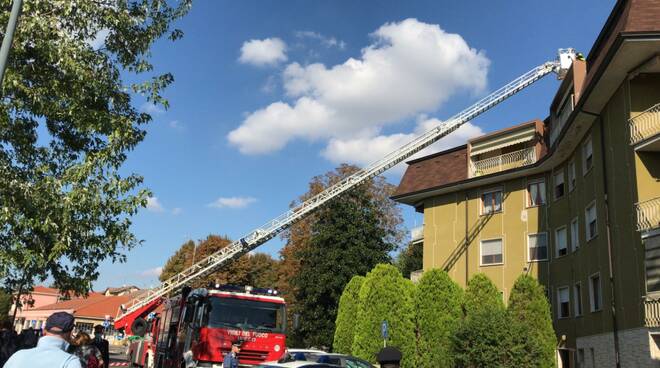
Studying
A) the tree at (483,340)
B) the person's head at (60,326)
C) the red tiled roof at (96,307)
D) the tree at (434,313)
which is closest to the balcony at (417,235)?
the tree at (434,313)

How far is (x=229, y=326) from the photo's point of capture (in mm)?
14969

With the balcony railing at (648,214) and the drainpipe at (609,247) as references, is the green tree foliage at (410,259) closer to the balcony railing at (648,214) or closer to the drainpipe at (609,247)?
the drainpipe at (609,247)

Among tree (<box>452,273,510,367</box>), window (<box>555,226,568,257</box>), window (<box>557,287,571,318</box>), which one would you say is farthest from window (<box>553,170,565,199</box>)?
tree (<box>452,273,510,367</box>)

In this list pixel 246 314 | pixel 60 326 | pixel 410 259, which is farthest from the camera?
pixel 410 259

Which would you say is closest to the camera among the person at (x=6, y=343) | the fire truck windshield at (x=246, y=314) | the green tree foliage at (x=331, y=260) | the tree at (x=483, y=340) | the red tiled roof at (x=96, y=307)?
the person at (x=6, y=343)

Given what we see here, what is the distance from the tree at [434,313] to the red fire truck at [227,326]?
12541 millimetres

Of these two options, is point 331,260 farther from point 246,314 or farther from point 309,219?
point 246,314

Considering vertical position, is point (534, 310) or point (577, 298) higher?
point (577, 298)

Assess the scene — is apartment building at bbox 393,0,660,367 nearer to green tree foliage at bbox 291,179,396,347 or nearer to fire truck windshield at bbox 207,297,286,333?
green tree foliage at bbox 291,179,396,347

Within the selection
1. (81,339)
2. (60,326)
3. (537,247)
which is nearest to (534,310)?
(537,247)

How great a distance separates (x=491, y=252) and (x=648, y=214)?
13.8 meters

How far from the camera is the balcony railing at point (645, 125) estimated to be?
16.3 m

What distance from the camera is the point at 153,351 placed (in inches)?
846

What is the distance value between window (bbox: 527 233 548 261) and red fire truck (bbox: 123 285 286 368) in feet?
53.0
